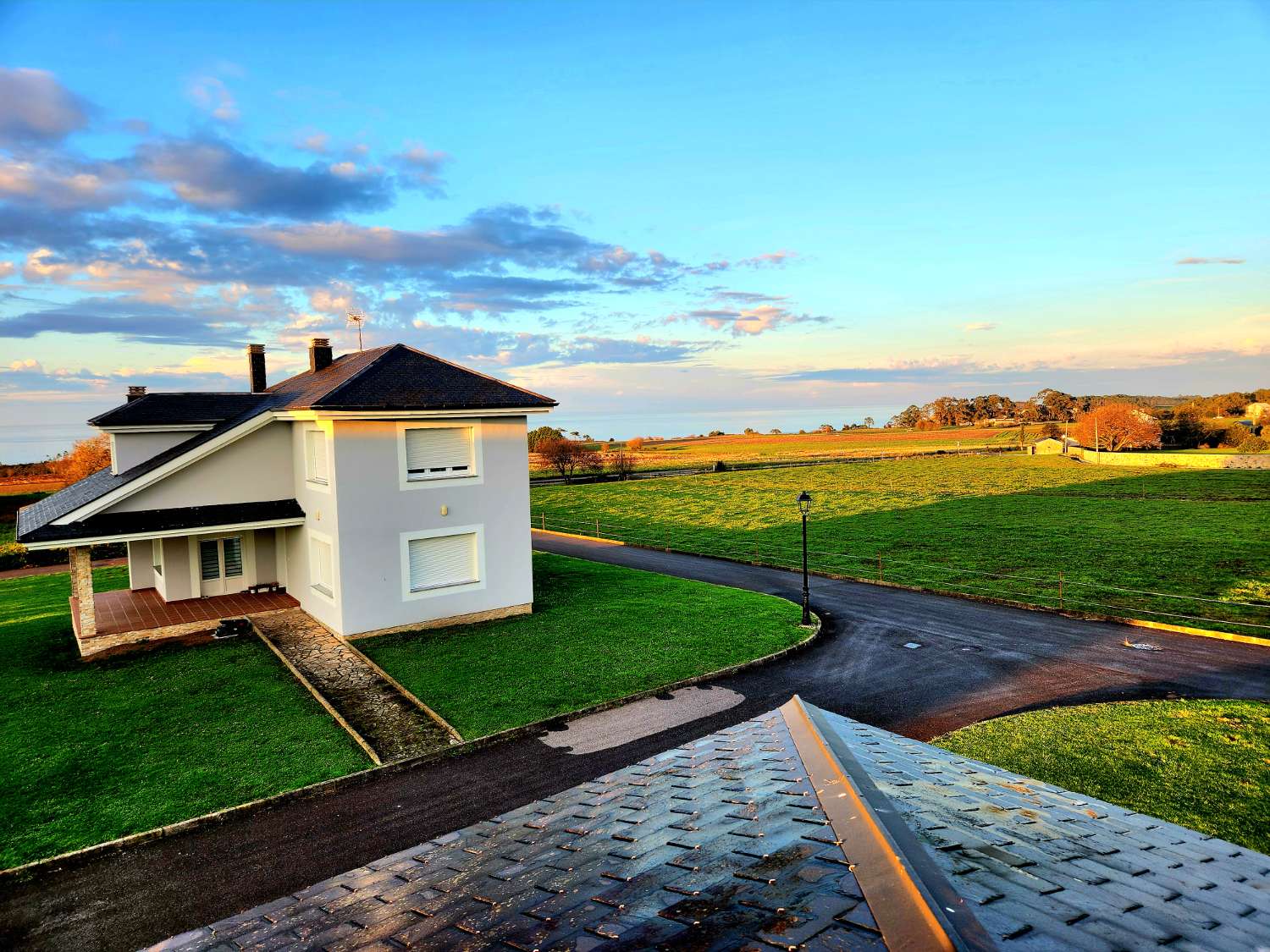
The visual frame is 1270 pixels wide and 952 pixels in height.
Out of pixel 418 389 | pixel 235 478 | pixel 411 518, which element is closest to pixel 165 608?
pixel 235 478

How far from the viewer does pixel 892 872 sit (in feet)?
9.69

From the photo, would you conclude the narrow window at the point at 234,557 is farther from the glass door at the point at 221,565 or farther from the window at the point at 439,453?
the window at the point at 439,453

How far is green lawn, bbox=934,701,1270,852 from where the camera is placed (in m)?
9.22

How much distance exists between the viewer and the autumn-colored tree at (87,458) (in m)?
44.6

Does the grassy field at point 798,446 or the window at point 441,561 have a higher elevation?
the grassy field at point 798,446

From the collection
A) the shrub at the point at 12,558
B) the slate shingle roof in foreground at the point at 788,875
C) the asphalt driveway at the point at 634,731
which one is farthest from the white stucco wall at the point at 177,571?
the slate shingle roof in foreground at the point at 788,875

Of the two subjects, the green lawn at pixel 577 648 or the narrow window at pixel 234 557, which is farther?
the narrow window at pixel 234 557

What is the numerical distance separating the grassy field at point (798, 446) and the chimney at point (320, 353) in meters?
49.5

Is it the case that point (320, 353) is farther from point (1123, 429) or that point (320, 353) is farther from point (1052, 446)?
point (1052, 446)

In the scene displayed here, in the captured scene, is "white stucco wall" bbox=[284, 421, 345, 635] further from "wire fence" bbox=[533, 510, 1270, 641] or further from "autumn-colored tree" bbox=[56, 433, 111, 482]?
"autumn-colored tree" bbox=[56, 433, 111, 482]

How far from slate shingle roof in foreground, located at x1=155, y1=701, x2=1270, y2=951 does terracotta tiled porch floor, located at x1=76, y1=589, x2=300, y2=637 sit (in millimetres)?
17237

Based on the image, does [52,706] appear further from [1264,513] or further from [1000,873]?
[1264,513]

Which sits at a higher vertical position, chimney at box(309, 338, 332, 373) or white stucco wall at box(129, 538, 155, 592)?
chimney at box(309, 338, 332, 373)

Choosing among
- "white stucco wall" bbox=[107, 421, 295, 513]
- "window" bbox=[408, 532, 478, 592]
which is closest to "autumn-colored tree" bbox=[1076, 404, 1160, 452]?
"window" bbox=[408, 532, 478, 592]
